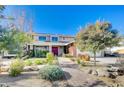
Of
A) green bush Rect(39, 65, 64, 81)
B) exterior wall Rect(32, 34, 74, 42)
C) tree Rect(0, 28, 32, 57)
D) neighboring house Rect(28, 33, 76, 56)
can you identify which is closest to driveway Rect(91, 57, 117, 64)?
neighboring house Rect(28, 33, 76, 56)

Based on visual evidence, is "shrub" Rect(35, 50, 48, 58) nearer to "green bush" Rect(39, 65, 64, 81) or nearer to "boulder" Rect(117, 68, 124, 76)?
"green bush" Rect(39, 65, 64, 81)

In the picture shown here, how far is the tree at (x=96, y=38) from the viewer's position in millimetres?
5227

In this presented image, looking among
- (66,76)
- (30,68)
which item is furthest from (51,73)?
(30,68)

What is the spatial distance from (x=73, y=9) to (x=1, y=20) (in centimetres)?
143

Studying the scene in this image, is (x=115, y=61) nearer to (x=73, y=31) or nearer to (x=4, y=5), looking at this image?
(x=73, y=31)

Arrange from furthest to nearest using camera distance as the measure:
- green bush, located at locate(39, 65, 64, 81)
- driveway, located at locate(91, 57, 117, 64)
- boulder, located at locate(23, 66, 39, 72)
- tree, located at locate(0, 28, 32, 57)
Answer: driveway, located at locate(91, 57, 117, 64) → boulder, located at locate(23, 66, 39, 72) → tree, located at locate(0, 28, 32, 57) → green bush, located at locate(39, 65, 64, 81)

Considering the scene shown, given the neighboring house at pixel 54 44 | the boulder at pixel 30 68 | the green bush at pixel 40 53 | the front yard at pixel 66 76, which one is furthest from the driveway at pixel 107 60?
the boulder at pixel 30 68

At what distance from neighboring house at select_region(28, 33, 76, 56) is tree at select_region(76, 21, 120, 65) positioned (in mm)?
191

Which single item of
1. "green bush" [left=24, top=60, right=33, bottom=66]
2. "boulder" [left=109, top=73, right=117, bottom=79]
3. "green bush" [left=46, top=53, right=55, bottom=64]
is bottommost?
"boulder" [left=109, top=73, right=117, bottom=79]

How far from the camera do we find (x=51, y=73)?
15.9 feet

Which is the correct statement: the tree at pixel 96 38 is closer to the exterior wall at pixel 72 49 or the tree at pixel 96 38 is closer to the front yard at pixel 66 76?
the exterior wall at pixel 72 49

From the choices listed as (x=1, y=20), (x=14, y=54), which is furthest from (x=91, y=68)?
(x=1, y=20)

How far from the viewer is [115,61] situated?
5184 millimetres

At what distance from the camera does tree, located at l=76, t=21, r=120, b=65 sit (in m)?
5.23
